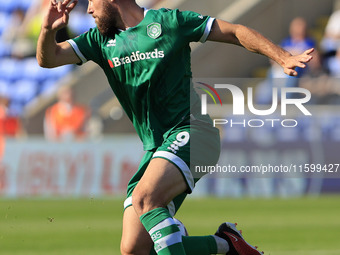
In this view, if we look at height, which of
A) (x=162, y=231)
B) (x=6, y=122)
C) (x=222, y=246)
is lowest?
(x=222, y=246)

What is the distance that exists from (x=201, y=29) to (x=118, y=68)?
688 millimetres

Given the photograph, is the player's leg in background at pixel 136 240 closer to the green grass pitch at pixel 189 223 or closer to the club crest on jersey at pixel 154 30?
the club crest on jersey at pixel 154 30

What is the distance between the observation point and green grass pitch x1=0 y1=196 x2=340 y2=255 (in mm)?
8727

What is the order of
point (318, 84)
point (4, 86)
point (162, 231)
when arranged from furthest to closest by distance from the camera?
point (4, 86) < point (318, 84) < point (162, 231)

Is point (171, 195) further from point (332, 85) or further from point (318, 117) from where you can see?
point (332, 85)

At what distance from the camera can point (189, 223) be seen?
36.3 ft

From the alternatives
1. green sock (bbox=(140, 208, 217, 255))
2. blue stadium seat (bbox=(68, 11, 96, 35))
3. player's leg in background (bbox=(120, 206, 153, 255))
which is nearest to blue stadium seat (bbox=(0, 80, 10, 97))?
blue stadium seat (bbox=(68, 11, 96, 35))

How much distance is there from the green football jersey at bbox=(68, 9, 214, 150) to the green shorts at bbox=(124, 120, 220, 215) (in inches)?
3.8

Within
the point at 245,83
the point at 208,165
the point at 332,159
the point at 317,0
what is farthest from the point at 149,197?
the point at 317,0

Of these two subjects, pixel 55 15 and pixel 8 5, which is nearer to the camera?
pixel 55 15

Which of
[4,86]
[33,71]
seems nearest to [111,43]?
[33,71]

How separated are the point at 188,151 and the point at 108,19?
1.17 m

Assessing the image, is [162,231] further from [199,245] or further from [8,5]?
[8,5]

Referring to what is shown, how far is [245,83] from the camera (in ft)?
58.8
